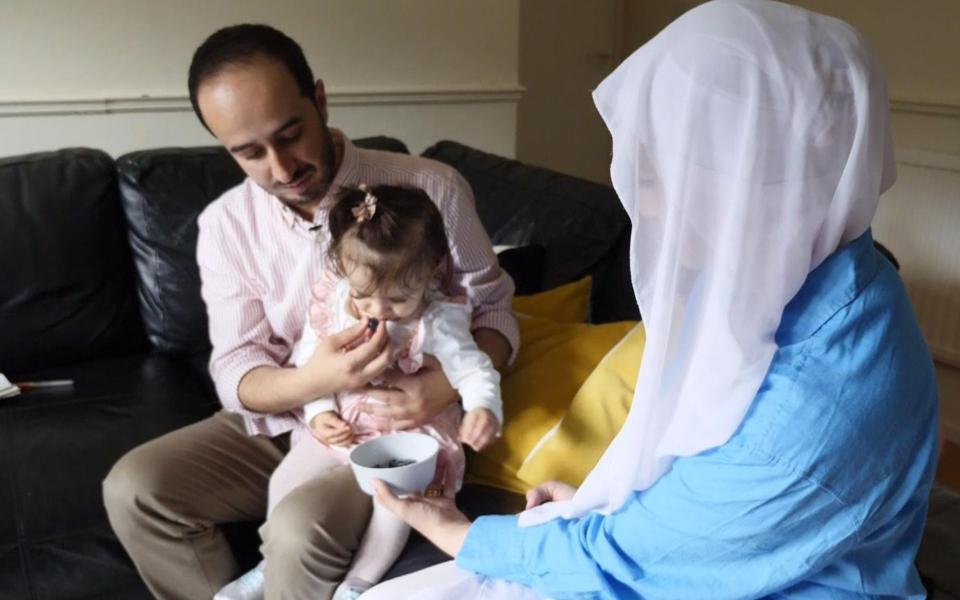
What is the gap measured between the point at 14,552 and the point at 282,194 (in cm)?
83

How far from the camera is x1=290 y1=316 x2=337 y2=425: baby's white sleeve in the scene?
Answer: 61.5 inches

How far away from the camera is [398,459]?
1360mm

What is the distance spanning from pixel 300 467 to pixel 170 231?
956mm

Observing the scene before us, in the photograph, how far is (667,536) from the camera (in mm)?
995

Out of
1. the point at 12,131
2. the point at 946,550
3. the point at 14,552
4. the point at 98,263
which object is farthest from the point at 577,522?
the point at 12,131

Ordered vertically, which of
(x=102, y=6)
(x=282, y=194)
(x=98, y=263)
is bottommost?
(x=98, y=263)

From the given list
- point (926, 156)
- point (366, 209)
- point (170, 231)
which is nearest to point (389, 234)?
point (366, 209)

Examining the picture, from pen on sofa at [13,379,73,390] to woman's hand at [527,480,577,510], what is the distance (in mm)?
1354

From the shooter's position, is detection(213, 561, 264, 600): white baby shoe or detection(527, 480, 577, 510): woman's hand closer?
detection(527, 480, 577, 510): woman's hand

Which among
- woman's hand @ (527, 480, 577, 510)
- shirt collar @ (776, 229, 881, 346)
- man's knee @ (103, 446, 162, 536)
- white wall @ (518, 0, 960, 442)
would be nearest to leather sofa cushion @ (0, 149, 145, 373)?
man's knee @ (103, 446, 162, 536)

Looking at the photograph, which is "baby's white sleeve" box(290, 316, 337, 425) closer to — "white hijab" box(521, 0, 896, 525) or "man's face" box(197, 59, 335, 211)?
"man's face" box(197, 59, 335, 211)

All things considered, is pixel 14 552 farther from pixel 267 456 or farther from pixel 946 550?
pixel 946 550

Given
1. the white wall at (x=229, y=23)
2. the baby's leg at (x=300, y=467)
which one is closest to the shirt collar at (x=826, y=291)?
the baby's leg at (x=300, y=467)

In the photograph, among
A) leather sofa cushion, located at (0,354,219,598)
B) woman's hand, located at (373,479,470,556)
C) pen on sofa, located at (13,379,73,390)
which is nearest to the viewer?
woman's hand, located at (373,479,470,556)
